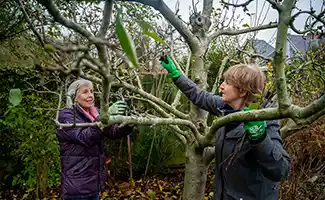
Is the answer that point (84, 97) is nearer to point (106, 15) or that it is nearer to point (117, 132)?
point (117, 132)

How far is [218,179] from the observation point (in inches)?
78.7

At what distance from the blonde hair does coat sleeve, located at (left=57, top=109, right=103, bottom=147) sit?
1107 millimetres

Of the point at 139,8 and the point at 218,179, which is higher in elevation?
the point at 139,8

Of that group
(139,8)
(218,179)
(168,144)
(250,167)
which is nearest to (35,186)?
(168,144)

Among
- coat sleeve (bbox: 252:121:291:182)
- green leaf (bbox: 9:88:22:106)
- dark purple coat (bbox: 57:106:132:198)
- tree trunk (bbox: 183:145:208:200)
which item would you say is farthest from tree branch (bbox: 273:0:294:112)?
dark purple coat (bbox: 57:106:132:198)

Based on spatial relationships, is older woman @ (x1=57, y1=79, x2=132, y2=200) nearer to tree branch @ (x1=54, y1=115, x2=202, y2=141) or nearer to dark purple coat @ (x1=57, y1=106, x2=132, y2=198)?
dark purple coat @ (x1=57, y1=106, x2=132, y2=198)

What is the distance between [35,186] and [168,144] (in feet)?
6.78

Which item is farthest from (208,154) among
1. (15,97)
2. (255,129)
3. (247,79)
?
(15,97)

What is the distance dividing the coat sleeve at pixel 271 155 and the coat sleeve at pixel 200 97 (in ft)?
1.83

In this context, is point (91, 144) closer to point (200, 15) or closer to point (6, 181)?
point (200, 15)

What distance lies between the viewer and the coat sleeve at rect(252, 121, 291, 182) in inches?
60.7

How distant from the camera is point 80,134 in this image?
2.37 m

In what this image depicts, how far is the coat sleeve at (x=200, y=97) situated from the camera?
87.2 inches

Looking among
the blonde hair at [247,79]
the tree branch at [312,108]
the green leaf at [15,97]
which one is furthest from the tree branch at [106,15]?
the blonde hair at [247,79]
